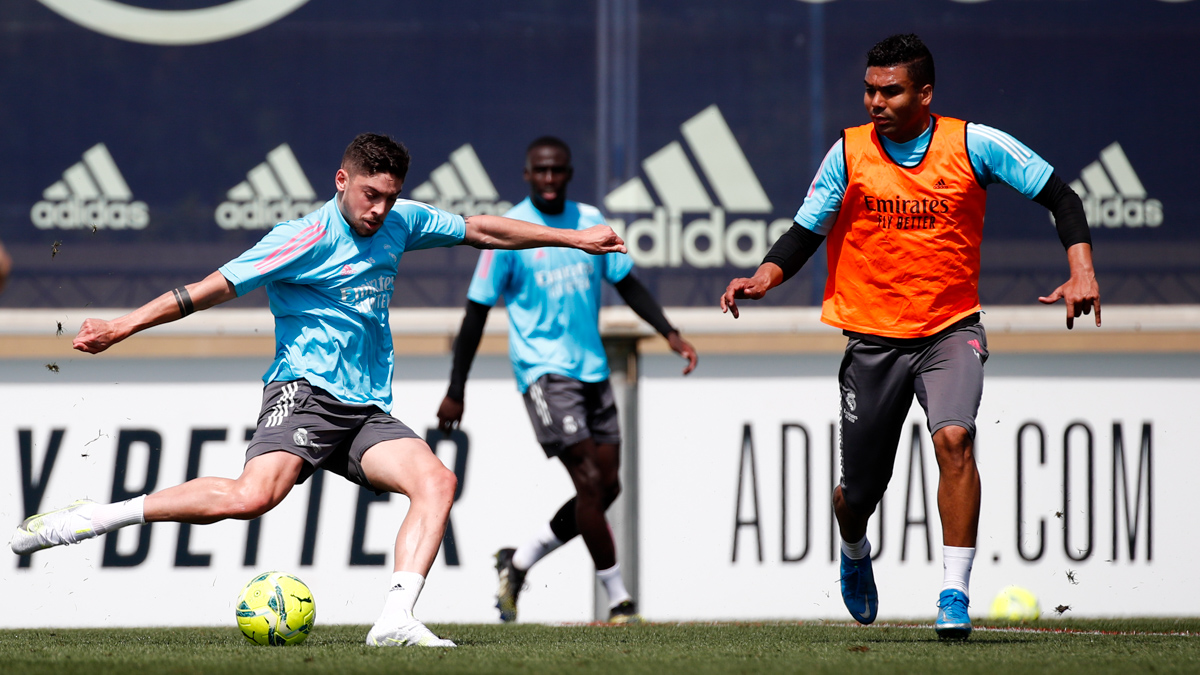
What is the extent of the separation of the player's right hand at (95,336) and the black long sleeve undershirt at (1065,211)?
3179 mm

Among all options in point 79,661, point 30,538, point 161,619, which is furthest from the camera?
point 161,619

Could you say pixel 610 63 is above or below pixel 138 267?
above

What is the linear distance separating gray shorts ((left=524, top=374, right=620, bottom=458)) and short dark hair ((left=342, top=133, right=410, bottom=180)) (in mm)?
2076

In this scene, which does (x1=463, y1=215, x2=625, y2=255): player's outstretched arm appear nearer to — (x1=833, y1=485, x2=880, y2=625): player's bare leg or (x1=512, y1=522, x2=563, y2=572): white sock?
(x1=833, y1=485, x2=880, y2=625): player's bare leg

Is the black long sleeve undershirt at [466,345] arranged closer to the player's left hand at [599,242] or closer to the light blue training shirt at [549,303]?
the light blue training shirt at [549,303]

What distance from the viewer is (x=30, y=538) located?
4.59 m

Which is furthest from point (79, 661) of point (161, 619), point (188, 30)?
point (188, 30)

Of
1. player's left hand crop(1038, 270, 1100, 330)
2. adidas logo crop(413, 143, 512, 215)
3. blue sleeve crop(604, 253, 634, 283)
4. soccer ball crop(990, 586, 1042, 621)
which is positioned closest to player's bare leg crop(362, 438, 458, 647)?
player's left hand crop(1038, 270, 1100, 330)

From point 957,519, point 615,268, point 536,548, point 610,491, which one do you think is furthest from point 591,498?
point 957,519

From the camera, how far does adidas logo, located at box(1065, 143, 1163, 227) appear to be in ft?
25.7

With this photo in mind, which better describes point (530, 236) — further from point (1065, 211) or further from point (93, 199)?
point (93, 199)

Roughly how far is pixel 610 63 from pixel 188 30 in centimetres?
247

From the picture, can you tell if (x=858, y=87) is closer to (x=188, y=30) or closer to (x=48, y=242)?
(x=188, y=30)

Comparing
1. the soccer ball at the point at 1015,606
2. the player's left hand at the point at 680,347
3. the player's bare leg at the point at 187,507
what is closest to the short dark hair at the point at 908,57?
the player's left hand at the point at 680,347
